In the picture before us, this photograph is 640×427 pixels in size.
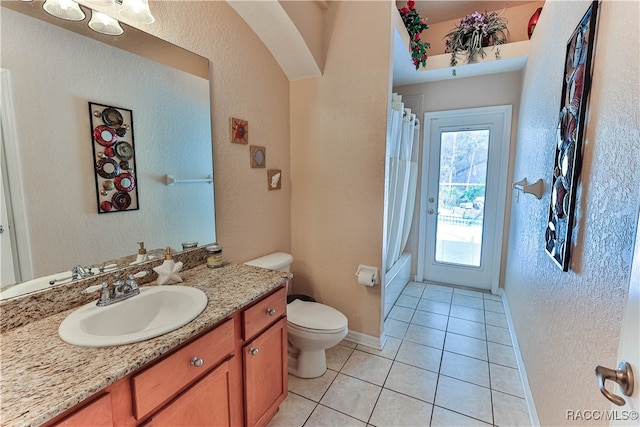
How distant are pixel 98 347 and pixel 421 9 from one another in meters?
3.49

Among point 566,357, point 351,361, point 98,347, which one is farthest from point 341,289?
point 98,347

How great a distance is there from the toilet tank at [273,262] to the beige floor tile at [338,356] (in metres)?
0.74

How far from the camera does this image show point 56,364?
819mm

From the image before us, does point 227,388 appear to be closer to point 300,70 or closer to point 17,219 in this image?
point 17,219

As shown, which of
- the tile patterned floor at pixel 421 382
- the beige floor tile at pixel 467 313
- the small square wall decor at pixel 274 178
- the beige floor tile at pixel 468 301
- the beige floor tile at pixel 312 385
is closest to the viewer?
the tile patterned floor at pixel 421 382

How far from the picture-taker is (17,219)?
3.37ft

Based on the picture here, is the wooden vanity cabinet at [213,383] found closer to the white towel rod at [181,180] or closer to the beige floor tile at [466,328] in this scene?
→ the white towel rod at [181,180]

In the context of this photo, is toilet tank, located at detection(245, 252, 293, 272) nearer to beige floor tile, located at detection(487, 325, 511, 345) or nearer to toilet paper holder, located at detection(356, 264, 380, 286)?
toilet paper holder, located at detection(356, 264, 380, 286)

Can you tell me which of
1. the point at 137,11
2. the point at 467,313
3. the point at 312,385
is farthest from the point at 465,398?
the point at 137,11

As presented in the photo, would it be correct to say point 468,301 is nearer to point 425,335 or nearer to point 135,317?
point 425,335

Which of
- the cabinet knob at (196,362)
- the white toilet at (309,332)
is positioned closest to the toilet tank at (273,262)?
the white toilet at (309,332)

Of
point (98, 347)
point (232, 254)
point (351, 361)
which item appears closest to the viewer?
point (98, 347)

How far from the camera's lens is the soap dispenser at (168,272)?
1.39 metres

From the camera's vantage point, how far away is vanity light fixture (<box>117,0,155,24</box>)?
125 cm
